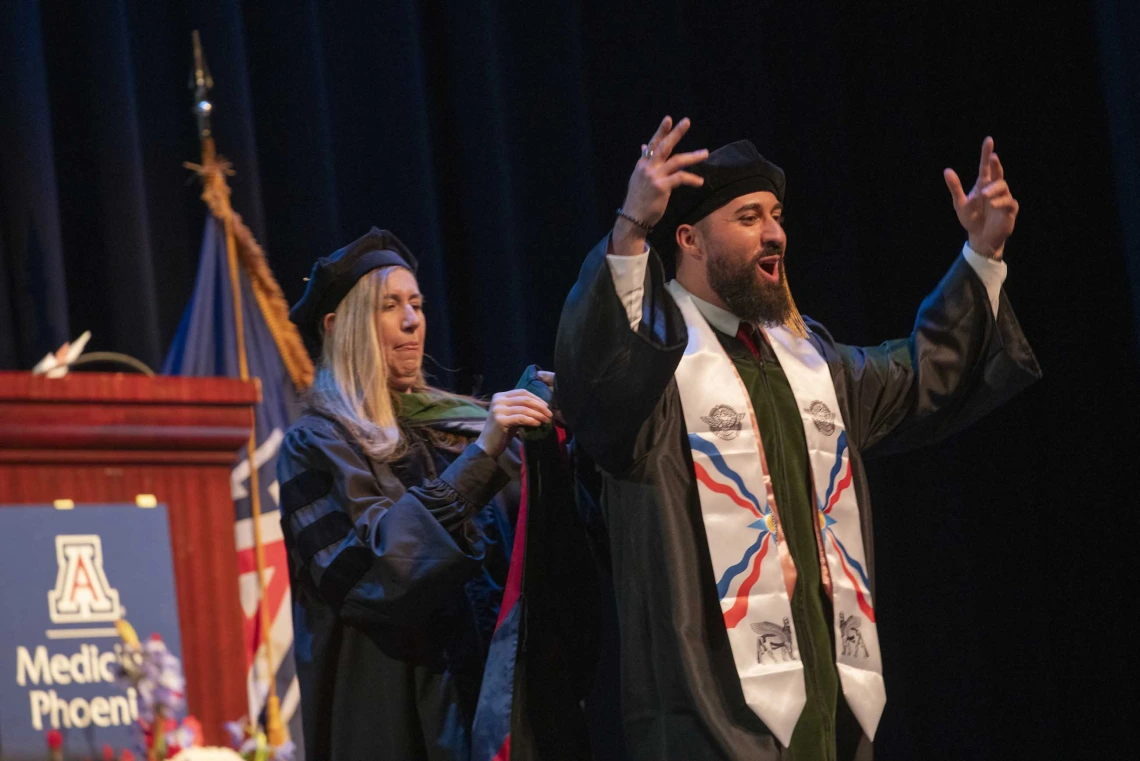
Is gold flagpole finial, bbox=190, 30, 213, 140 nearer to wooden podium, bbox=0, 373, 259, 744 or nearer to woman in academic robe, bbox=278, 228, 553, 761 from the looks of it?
woman in academic robe, bbox=278, 228, 553, 761

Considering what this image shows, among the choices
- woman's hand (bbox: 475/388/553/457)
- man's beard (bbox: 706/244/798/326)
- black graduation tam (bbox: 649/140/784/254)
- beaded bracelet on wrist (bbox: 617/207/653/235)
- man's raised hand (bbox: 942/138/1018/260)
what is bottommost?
woman's hand (bbox: 475/388/553/457)

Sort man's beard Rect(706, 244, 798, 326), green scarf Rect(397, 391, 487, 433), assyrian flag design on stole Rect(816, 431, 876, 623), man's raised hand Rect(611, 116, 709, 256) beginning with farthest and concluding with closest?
green scarf Rect(397, 391, 487, 433)
man's beard Rect(706, 244, 798, 326)
assyrian flag design on stole Rect(816, 431, 876, 623)
man's raised hand Rect(611, 116, 709, 256)

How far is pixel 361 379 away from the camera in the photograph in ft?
10.1

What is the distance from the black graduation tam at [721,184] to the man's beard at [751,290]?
13 cm

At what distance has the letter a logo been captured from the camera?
114 cm

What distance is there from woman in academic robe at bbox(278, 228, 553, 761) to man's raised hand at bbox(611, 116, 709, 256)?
0.44 meters

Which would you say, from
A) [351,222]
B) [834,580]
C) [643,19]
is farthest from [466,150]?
[834,580]

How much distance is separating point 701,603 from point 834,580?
30cm

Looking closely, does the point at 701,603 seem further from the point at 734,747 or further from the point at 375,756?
the point at 375,756

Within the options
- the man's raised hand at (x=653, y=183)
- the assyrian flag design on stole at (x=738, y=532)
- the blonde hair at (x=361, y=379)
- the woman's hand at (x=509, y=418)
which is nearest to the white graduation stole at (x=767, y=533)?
the assyrian flag design on stole at (x=738, y=532)

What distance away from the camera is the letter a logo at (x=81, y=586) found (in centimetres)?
114

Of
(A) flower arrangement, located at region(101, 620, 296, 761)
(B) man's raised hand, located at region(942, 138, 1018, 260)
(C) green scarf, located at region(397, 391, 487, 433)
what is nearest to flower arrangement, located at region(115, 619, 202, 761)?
(A) flower arrangement, located at region(101, 620, 296, 761)

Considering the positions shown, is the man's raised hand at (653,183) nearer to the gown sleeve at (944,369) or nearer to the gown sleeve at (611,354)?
the gown sleeve at (611,354)

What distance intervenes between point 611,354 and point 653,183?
301mm
